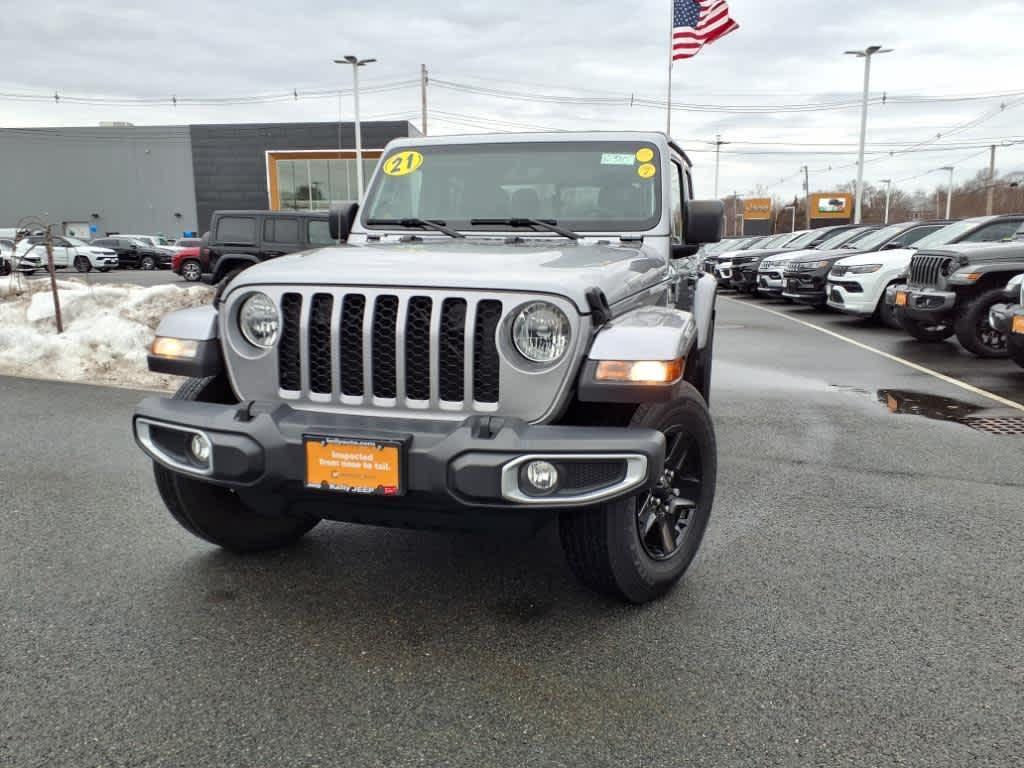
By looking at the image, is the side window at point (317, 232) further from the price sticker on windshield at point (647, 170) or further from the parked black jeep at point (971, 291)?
the price sticker on windshield at point (647, 170)

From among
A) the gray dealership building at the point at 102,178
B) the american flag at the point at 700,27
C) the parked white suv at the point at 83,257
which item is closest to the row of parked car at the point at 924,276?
the american flag at the point at 700,27

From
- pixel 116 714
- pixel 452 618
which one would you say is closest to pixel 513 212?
pixel 452 618

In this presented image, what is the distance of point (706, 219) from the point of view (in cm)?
438

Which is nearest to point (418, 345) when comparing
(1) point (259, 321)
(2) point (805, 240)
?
(1) point (259, 321)

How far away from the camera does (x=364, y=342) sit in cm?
290

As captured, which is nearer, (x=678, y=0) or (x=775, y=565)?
(x=775, y=565)

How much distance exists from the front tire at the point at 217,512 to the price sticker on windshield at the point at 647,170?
243cm

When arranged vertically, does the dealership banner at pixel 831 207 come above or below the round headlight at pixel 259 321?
above

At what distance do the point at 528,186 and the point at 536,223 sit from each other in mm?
343

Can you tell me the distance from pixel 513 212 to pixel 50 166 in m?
71.5

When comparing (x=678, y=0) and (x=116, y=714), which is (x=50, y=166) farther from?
(x=116, y=714)

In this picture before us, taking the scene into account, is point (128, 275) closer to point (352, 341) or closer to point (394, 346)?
point (352, 341)

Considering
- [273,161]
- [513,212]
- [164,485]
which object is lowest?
[164,485]

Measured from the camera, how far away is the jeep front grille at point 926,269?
10633mm
